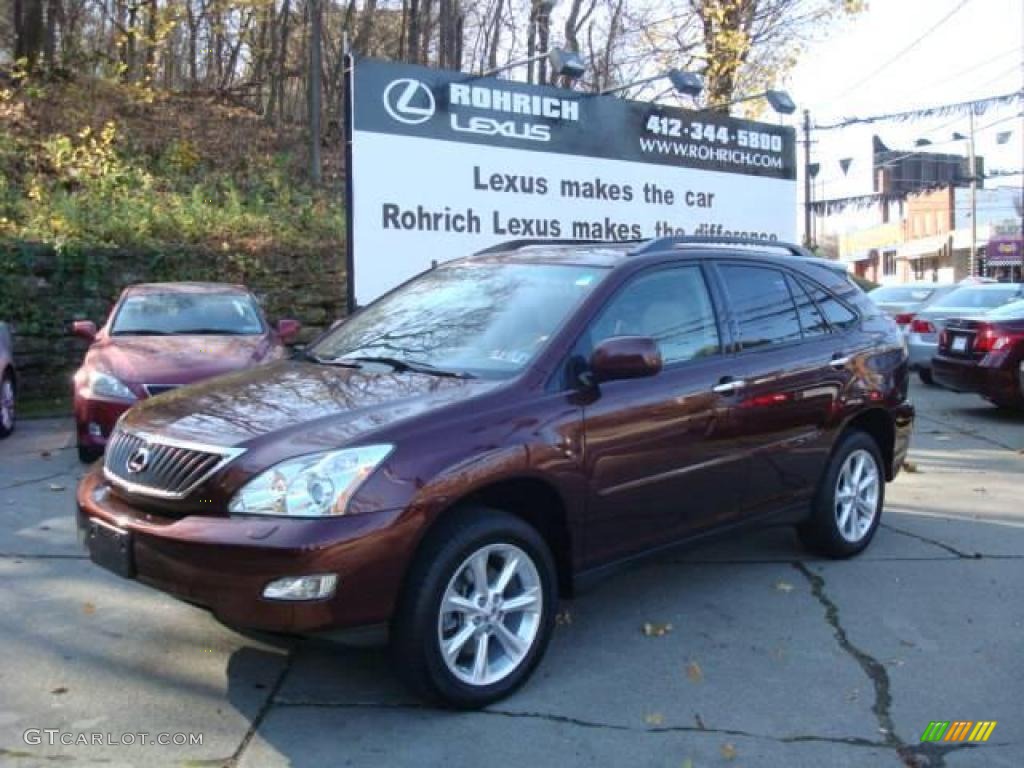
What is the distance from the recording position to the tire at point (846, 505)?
5.51 m

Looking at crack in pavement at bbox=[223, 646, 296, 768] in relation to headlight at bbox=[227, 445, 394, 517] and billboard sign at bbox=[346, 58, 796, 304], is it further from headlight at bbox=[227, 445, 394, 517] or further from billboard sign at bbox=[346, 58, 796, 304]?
billboard sign at bbox=[346, 58, 796, 304]

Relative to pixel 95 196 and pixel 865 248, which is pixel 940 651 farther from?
pixel 865 248

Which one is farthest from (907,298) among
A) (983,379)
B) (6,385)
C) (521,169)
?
(6,385)

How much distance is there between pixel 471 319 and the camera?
460 cm

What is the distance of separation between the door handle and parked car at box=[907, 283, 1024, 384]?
10678 mm

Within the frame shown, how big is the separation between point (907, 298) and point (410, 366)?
14.6 meters

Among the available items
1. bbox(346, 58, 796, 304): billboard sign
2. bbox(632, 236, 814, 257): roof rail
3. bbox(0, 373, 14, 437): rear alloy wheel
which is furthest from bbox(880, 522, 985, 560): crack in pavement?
bbox(0, 373, 14, 437): rear alloy wheel

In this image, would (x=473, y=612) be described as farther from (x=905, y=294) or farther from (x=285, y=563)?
(x=905, y=294)

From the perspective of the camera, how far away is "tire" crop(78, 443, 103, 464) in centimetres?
772

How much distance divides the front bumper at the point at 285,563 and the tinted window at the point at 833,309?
3209mm

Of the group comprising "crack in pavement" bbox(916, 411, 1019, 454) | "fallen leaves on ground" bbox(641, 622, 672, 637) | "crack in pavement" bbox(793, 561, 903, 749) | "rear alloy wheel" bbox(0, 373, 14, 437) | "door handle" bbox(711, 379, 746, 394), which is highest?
"door handle" bbox(711, 379, 746, 394)

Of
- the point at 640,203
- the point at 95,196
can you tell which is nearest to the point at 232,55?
the point at 95,196

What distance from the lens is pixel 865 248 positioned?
8238cm

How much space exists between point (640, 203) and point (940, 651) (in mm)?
7677
